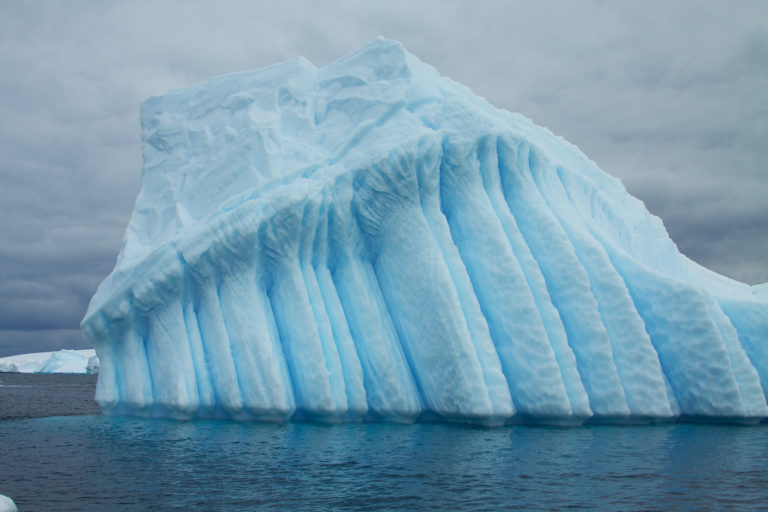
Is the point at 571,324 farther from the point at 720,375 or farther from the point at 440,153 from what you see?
the point at 440,153

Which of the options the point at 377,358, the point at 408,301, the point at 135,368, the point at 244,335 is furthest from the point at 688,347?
the point at 135,368

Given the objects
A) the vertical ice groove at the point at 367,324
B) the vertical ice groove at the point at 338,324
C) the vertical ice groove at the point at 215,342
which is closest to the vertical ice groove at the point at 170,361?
the vertical ice groove at the point at 215,342

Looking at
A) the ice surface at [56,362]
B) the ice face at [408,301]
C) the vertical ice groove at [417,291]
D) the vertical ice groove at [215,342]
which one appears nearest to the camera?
the vertical ice groove at [417,291]

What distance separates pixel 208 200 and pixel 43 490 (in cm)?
796

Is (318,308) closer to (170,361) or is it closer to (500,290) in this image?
(170,361)

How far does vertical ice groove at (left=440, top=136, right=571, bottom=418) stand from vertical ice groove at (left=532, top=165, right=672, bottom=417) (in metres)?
1.34

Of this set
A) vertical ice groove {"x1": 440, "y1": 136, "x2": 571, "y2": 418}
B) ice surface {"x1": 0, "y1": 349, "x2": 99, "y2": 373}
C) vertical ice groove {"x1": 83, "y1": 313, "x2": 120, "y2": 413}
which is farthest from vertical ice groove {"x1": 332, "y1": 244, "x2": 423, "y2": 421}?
ice surface {"x1": 0, "y1": 349, "x2": 99, "y2": 373}

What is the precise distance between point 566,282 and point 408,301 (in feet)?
8.97

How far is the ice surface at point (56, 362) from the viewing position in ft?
185

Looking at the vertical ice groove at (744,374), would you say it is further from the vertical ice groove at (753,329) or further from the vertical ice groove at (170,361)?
the vertical ice groove at (170,361)

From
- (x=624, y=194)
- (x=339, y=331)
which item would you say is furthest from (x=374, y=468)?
(x=624, y=194)

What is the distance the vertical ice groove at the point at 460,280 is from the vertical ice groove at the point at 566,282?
1374 mm

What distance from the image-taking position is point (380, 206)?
1245 centimetres

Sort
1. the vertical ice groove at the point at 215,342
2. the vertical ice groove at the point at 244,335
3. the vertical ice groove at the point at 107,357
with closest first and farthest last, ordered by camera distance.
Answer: the vertical ice groove at the point at 244,335 → the vertical ice groove at the point at 215,342 → the vertical ice groove at the point at 107,357
